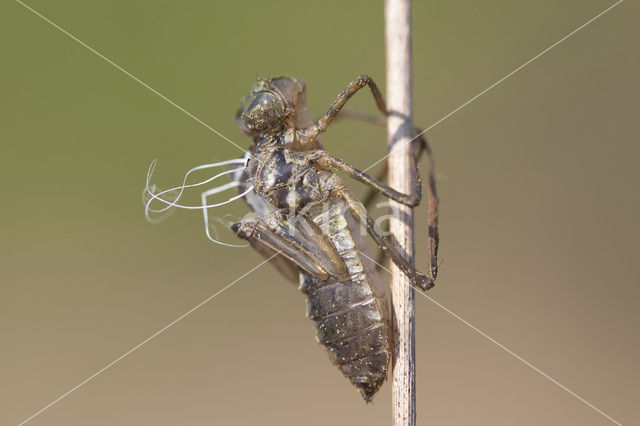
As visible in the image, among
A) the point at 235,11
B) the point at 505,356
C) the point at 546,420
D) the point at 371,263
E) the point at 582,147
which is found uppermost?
the point at 235,11

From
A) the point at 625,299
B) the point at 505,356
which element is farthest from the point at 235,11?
the point at 625,299

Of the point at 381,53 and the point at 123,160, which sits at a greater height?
the point at 381,53

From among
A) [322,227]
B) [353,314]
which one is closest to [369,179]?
[322,227]

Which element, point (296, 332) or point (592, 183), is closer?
point (592, 183)

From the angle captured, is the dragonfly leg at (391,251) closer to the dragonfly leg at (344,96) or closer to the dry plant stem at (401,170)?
the dry plant stem at (401,170)

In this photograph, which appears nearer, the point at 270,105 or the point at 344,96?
the point at 344,96

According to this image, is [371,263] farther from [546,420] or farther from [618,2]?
[618,2]

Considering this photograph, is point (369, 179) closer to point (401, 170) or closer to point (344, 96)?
point (401, 170)
